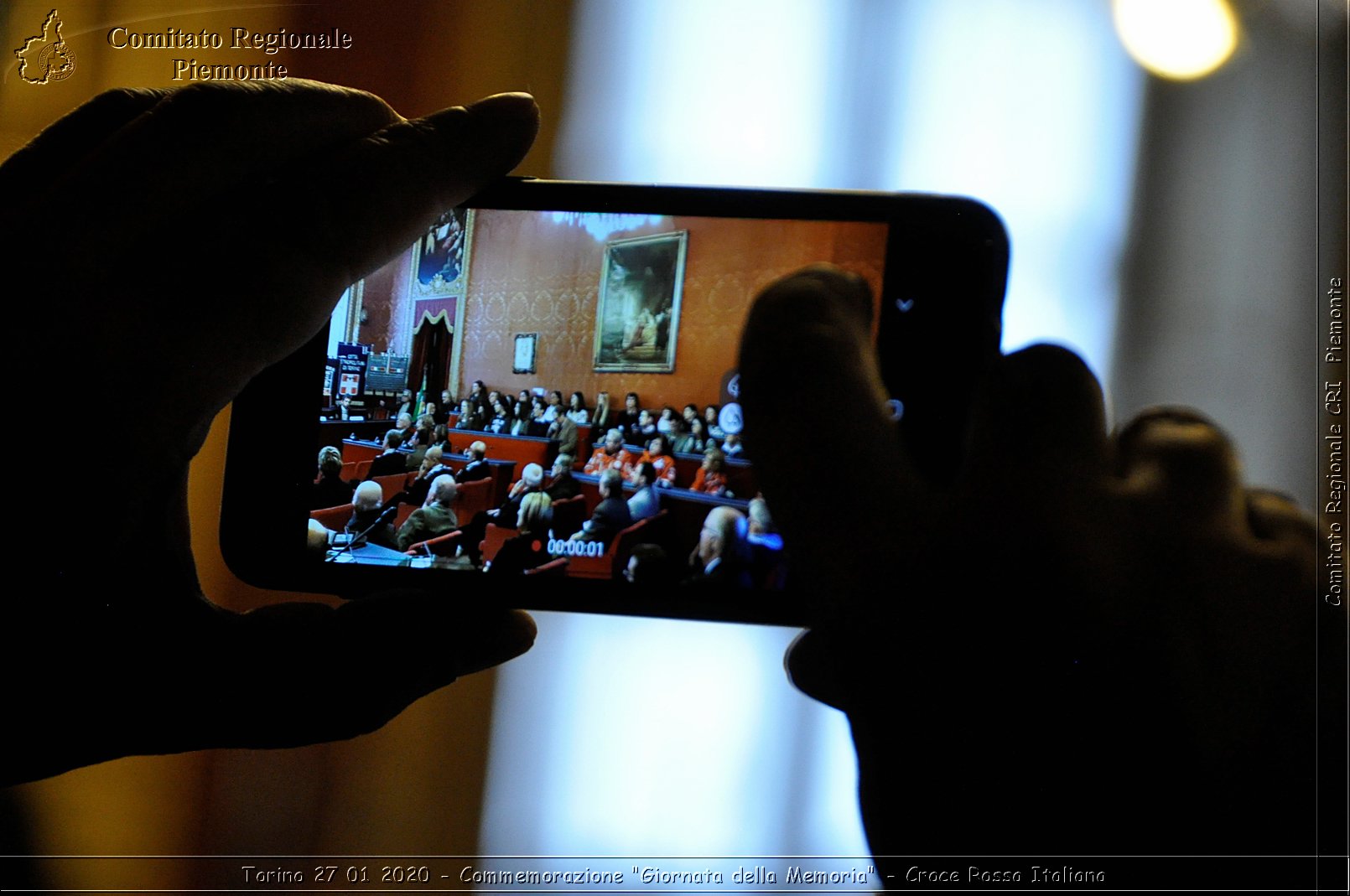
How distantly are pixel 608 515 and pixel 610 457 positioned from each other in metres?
0.04

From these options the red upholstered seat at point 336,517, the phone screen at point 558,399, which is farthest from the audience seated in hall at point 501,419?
the red upholstered seat at point 336,517

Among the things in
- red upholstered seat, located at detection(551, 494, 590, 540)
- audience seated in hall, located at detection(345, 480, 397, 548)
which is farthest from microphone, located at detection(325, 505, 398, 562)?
red upholstered seat, located at detection(551, 494, 590, 540)

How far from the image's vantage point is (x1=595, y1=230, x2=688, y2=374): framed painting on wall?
0.43 metres

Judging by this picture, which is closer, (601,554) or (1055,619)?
(1055,619)

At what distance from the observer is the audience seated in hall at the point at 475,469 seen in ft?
1.45

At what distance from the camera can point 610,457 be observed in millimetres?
434

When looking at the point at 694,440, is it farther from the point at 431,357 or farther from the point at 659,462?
the point at 431,357

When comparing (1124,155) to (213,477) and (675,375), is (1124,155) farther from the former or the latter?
(213,477)

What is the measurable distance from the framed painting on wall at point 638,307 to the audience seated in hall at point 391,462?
14cm

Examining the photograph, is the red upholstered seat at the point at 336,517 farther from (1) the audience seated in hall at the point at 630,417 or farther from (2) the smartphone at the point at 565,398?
(1) the audience seated in hall at the point at 630,417

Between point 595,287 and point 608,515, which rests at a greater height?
point 595,287

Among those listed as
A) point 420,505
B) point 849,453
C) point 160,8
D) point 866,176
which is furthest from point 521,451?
point 160,8

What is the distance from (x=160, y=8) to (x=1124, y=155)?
0.77 metres

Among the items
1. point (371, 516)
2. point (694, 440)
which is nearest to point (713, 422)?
point (694, 440)
